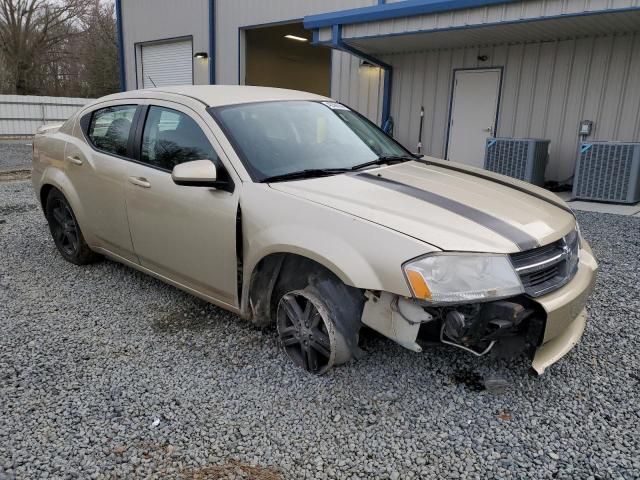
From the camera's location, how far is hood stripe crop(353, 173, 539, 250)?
7.89 feet

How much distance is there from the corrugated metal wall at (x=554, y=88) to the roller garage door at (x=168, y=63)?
25.5 ft

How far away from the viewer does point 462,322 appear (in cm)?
230

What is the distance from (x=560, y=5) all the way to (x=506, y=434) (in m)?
6.51

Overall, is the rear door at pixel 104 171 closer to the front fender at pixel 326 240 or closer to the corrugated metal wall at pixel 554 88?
the front fender at pixel 326 240

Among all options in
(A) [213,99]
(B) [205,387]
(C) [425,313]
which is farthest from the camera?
(A) [213,99]

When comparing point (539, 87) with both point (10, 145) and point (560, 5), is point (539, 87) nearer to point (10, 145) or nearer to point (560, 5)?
point (560, 5)

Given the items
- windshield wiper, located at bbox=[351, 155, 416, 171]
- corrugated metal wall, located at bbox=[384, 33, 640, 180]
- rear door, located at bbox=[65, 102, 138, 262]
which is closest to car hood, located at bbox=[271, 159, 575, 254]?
windshield wiper, located at bbox=[351, 155, 416, 171]

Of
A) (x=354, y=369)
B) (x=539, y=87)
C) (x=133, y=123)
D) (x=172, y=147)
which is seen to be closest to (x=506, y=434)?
(x=354, y=369)

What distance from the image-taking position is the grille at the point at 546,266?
93.0 inches

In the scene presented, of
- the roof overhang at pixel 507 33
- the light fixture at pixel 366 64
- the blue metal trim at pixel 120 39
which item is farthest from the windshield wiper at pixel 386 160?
the blue metal trim at pixel 120 39

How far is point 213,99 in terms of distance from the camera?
3.38 metres

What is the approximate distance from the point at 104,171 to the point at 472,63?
8.26m

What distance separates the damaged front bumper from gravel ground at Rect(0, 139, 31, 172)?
1176 cm

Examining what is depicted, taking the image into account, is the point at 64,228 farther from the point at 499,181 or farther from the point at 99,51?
the point at 99,51
